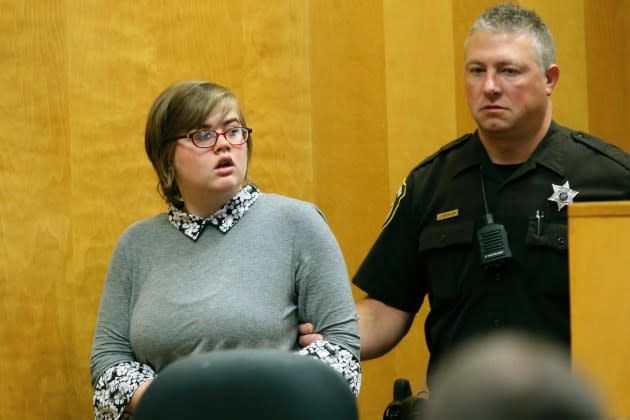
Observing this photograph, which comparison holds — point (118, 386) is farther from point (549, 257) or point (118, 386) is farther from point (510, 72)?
point (510, 72)

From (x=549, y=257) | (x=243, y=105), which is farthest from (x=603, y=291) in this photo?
(x=243, y=105)

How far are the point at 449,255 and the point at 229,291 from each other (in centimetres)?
69

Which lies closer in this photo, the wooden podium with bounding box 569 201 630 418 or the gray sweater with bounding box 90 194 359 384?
the wooden podium with bounding box 569 201 630 418

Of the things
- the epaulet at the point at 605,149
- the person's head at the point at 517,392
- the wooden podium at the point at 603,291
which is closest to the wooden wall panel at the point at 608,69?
the epaulet at the point at 605,149

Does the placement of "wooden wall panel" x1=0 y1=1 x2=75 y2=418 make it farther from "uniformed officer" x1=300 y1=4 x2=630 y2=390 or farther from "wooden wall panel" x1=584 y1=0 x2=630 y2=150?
"wooden wall panel" x1=584 y1=0 x2=630 y2=150

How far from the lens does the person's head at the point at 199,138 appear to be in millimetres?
2434

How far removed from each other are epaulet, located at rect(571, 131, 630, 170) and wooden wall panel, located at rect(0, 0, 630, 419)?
71 centimetres

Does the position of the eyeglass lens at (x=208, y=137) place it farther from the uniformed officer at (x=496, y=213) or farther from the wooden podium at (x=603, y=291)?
the wooden podium at (x=603, y=291)

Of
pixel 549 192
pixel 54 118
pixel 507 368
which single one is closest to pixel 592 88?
pixel 549 192

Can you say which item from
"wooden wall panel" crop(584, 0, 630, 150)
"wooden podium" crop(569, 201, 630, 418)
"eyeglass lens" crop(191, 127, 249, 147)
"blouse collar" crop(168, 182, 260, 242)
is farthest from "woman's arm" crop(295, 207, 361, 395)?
"wooden wall panel" crop(584, 0, 630, 150)

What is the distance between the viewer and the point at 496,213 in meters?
2.74

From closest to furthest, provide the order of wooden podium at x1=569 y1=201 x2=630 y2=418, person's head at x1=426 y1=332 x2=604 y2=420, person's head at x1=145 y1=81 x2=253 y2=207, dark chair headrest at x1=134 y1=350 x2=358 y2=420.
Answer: person's head at x1=426 y1=332 x2=604 y2=420, dark chair headrest at x1=134 y1=350 x2=358 y2=420, wooden podium at x1=569 y1=201 x2=630 y2=418, person's head at x1=145 y1=81 x2=253 y2=207

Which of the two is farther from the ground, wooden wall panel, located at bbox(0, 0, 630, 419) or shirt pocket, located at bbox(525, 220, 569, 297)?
wooden wall panel, located at bbox(0, 0, 630, 419)

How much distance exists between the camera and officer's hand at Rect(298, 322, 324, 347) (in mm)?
2354
